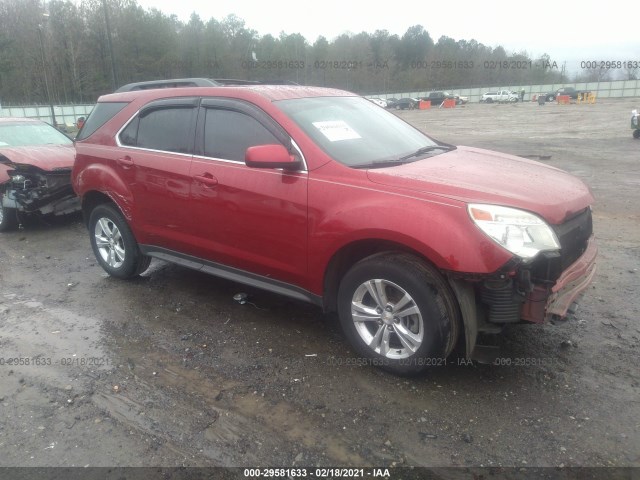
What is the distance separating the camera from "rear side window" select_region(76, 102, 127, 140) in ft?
16.7

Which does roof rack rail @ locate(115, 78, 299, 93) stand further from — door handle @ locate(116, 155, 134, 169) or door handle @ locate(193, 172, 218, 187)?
door handle @ locate(193, 172, 218, 187)

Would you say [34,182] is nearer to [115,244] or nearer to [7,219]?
[7,219]

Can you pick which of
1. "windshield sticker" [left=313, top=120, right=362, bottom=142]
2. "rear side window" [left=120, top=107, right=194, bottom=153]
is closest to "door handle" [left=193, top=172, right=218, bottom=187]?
"rear side window" [left=120, top=107, right=194, bottom=153]

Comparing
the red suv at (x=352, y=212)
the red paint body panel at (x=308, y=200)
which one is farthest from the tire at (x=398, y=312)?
the red paint body panel at (x=308, y=200)

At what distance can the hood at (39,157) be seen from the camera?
7180 millimetres

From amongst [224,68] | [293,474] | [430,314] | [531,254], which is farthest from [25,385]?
[224,68]

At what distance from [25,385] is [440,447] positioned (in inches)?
109

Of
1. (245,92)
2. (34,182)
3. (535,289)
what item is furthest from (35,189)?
(535,289)

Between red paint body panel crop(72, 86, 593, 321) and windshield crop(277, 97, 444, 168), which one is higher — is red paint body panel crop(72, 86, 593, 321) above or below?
below

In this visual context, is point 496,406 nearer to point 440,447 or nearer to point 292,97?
point 440,447

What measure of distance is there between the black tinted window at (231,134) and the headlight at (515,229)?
1.62 meters

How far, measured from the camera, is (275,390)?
10.9ft

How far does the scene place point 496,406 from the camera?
3084 millimetres

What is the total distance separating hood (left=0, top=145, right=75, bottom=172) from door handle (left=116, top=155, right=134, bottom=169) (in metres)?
3.03
